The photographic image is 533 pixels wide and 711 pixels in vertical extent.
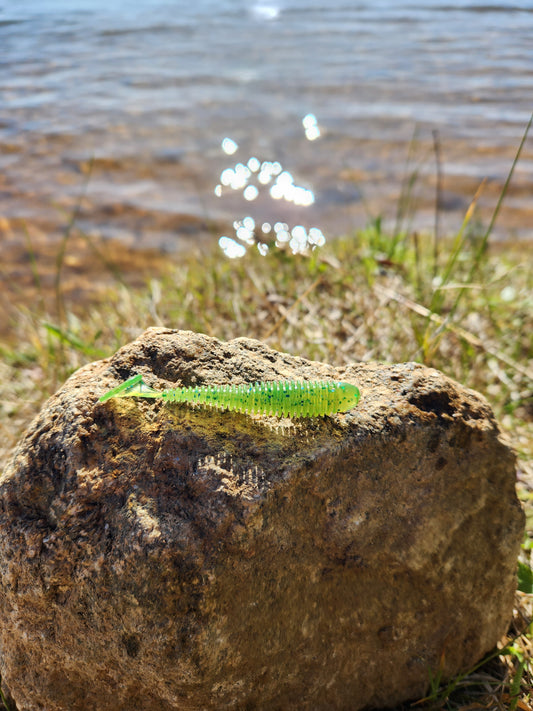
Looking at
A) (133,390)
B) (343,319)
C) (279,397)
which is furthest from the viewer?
(343,319)

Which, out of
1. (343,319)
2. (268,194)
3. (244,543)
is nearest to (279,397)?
(244,543)

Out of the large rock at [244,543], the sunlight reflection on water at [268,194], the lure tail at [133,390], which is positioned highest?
the lure tail at [133,390]

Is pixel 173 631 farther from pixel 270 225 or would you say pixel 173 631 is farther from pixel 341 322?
pixel 270 225

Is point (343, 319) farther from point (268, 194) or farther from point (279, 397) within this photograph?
point (268, 194)

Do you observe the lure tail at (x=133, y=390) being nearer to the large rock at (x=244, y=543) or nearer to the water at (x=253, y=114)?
the large rock at (x=244, y=543)

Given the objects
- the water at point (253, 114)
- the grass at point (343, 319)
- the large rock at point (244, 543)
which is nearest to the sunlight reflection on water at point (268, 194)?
the water at point (253, 114)
